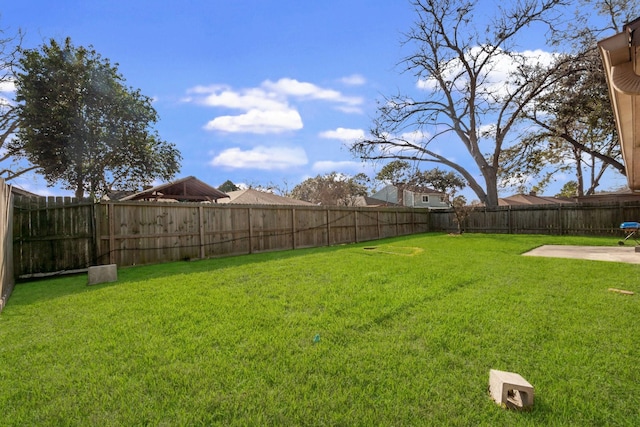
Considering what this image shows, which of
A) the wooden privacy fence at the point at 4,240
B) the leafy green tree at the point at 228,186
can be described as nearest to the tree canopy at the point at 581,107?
the wooden privacy fence at the point at 4,240

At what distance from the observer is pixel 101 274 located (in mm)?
5305

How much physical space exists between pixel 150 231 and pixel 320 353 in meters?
6.56

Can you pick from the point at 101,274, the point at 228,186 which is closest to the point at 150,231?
the point at 101,274

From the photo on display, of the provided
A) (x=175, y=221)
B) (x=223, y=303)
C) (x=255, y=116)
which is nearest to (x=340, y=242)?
(x=175, y=221)

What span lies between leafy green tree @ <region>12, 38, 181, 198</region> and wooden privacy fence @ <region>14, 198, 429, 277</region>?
375 inches

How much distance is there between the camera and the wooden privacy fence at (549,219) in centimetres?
1279

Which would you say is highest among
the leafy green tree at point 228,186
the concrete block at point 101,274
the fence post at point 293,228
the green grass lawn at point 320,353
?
the leafy green tree at point 228,186

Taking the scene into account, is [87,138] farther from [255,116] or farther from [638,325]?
[638,325]

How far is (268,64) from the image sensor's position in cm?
941

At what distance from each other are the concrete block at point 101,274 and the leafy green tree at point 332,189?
29206mm

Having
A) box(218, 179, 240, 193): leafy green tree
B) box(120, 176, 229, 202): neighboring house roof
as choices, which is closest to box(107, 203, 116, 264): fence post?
box(120, 176, 229, 202): neighboring house roof

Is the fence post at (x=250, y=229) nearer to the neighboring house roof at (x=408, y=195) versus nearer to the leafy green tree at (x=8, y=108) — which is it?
the leafy green tree at (x=8, y=108)

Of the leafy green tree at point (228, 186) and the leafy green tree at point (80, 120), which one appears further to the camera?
the leafy green tree at point (228, 186)

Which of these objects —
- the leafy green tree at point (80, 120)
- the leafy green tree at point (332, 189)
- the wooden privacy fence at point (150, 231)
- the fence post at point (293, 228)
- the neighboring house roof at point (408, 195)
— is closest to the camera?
the wooden privacy fence at point (150, 231)
